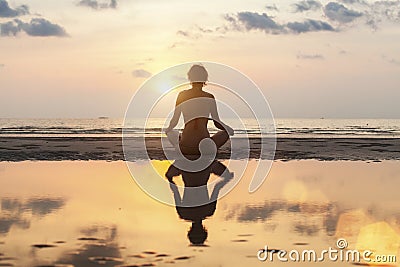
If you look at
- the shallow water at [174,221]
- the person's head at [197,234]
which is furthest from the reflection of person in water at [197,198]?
the shallow water at [174,221]

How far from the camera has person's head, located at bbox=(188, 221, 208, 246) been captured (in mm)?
6671

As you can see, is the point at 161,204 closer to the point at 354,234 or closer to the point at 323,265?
the point at 354,234

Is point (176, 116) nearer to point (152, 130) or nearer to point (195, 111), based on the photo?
point (195, 111)

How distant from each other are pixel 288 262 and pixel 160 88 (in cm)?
654

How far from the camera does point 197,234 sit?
7.05 m

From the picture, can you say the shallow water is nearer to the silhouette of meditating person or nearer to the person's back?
the silhouette of meditating person

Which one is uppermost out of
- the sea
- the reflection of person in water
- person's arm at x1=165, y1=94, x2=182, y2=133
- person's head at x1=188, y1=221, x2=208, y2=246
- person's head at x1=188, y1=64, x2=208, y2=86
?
the sea

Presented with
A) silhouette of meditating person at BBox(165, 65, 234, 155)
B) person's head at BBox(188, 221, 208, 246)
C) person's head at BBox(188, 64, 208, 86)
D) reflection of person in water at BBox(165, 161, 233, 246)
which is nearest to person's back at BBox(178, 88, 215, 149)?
silhouette of meditating person at BBox(165, 65, 234, 155)

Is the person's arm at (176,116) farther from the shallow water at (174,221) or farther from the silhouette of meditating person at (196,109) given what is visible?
the shallow water at (174,221)

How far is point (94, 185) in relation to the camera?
1158cm

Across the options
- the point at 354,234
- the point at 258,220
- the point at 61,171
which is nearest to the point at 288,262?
the point at 354,234

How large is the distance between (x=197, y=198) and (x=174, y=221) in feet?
6.31

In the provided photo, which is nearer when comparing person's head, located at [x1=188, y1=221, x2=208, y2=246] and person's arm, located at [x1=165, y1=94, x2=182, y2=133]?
person's head, located at [x1=188, y1=221, x2=208, y2=246]

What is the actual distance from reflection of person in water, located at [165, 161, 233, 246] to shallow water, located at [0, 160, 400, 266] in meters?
0.12
